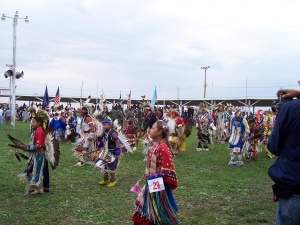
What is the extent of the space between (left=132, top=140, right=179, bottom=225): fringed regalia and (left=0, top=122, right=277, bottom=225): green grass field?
3.28ft

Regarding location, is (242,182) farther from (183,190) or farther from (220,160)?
(220,160)

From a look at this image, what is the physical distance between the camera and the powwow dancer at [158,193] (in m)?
3.96

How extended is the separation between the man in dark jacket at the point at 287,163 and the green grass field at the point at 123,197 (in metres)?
2.64

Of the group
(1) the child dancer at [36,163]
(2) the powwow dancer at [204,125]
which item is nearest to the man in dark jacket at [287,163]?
(1) the child dancer at [36,163]

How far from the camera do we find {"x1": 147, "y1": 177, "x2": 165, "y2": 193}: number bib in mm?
3912

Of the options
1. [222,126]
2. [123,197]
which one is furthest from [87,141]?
[222,126]

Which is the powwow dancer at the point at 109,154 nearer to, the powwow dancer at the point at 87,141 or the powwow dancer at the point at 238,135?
the powwow dancer at the point at 87,141

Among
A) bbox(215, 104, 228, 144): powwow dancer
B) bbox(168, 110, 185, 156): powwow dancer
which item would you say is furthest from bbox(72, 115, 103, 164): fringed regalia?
bbox(215, 104, 228, 144): powwow dancer

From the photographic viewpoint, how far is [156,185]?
3924 mm

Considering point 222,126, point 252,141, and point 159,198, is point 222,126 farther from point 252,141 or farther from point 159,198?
point 159,198

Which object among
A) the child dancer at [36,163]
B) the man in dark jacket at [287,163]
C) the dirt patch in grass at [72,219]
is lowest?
the dirt patch in grass at [72,219]

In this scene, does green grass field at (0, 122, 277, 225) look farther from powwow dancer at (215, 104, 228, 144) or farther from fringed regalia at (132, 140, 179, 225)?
powwow dancer at (215, 104, 228, 144)

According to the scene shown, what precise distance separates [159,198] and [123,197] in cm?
241

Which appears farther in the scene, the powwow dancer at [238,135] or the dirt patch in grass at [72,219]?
the powwow dancer at [238,135]
